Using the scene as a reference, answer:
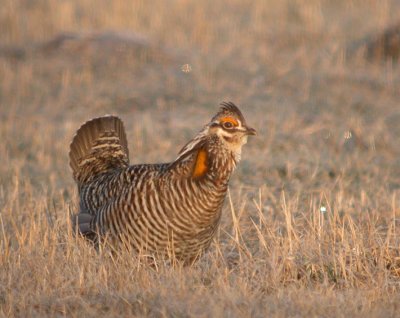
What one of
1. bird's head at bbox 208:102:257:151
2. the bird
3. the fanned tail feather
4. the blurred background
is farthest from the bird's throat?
the blurred background

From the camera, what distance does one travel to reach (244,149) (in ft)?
29.1

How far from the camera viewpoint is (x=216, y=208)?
4.92 meters

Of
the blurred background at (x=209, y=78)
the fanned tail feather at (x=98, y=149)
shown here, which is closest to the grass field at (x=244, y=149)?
the blurred background at (x=209, y=78)

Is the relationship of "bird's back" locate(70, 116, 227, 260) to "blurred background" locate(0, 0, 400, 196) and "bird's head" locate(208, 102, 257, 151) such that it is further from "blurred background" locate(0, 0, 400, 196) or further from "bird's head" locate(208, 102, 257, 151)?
"blurred background" locate(0, 0, 400, 196)

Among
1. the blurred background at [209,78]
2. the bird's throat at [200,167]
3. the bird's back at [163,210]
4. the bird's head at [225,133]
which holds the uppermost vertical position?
the blurred background at [209,78]

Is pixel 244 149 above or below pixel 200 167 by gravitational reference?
above

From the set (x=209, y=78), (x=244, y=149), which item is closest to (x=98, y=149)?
(x=244, y=149)

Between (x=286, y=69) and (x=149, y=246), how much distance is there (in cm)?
712

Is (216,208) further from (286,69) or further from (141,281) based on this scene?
(286,69)

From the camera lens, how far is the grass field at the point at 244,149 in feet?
14.5

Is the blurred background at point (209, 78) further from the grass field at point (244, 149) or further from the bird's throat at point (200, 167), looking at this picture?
the bird's throat at point (200, 167)

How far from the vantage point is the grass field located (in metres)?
4.43

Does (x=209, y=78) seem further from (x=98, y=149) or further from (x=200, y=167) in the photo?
(x=200, y=167)

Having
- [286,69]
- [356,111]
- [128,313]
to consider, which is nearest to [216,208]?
[128,313]
